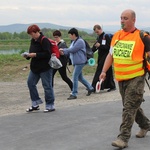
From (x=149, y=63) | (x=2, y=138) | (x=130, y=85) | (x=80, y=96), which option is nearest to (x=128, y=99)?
(x=130, y=85)

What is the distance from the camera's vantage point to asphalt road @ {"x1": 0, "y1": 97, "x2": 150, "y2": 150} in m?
5.54

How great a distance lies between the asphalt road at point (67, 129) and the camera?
5539mm

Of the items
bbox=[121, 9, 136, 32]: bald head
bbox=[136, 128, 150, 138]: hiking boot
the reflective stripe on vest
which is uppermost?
bbox=[121, 9, 136, 32]: bald head

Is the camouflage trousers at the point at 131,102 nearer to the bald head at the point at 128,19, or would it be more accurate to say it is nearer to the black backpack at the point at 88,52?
the bald head at the point at 128,19

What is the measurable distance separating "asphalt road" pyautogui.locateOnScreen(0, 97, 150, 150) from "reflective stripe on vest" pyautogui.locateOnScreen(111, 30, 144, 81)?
97 centimetres

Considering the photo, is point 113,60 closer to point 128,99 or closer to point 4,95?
point 128,99

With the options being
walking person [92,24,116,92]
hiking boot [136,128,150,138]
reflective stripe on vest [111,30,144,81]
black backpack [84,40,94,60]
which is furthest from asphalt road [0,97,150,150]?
walking person [92,24,116,92]

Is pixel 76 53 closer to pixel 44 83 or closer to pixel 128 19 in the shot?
pixel 44 83

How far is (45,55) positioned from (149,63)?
2.71 meters

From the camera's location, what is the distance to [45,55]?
24.9 feet

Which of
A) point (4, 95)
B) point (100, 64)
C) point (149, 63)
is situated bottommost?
point (4, 95)

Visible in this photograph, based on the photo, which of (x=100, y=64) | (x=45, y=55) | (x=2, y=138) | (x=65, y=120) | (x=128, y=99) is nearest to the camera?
(x=128, y=99)

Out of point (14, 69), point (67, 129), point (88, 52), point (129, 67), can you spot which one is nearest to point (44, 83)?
point (67, 129)

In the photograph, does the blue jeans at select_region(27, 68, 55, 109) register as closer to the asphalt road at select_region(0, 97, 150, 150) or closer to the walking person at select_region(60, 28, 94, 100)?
the asphalt road at select_region(0, 97, 150, 150)
